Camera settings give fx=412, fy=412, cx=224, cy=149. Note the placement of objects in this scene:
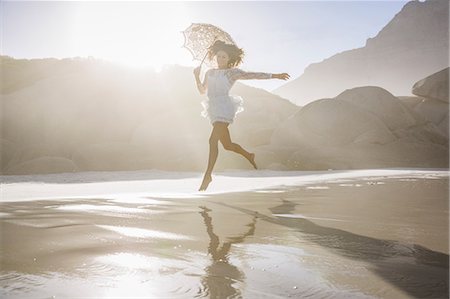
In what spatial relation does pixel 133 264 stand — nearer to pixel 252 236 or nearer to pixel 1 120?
pixel 252 236

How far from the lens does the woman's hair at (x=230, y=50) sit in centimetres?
559

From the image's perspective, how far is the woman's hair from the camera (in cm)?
559

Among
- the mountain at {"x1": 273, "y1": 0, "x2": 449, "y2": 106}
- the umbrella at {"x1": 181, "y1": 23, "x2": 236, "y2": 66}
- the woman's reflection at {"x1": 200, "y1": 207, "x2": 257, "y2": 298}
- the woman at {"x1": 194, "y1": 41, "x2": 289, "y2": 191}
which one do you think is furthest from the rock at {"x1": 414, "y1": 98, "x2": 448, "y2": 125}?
the mountain at {"x1": 273, "y1": 0, "x2": 449, "y2": 106}

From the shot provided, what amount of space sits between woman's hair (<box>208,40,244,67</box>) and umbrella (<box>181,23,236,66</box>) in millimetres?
389

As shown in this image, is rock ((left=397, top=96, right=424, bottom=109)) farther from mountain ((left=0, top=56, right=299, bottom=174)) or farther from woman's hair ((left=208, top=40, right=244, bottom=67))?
woman's hair ((left=208, top=40, right=244, bottom=67))

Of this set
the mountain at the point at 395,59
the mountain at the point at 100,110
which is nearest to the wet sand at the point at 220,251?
the mountain at the point at 100,110

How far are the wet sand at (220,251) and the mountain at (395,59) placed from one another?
5279 inches

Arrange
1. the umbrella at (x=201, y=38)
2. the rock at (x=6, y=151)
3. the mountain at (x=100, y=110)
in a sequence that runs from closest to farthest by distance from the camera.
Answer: the umbrella at (x=201, y=38) < the rock at (x=6, y=151) < the mountain at (x=100, y=110)

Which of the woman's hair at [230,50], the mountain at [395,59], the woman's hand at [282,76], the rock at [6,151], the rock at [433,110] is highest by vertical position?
the mountain at [395,59]

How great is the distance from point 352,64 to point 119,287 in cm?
18337

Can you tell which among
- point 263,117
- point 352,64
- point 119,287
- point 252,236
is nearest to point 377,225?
point 252,236

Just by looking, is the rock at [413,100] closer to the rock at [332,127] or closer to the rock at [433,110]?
the rock at [433,110]

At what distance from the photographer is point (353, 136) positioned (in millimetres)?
16094

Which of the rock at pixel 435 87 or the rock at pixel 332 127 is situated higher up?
the rock at pixel 435 87
